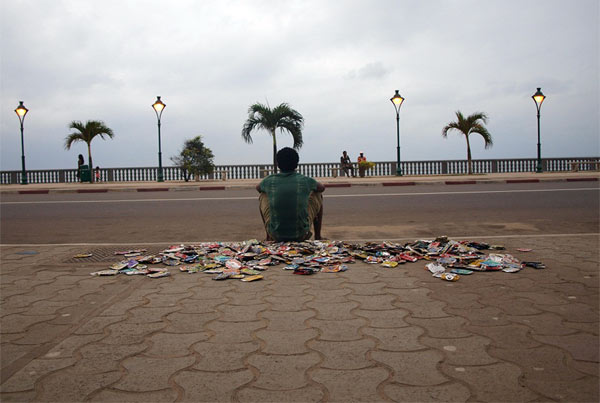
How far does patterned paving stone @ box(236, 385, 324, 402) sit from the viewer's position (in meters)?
2.21

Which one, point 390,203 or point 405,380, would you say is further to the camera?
point 390,203

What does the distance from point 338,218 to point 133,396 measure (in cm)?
758

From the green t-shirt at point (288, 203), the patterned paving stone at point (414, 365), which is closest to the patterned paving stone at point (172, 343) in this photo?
the patterned paving stone at point (414, 365)

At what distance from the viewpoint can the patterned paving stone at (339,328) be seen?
117 inches

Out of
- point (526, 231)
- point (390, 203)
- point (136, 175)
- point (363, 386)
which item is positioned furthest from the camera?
point (136, 175)

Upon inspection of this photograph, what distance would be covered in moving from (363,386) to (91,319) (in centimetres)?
206

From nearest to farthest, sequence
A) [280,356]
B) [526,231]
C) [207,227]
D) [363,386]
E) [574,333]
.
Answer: [363,386] → [280,356] → [574,333] → [526,231] → [207,227]

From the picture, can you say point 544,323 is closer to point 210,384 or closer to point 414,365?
point 414,365

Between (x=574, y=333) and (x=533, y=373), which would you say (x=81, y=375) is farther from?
(x=574, y=333)

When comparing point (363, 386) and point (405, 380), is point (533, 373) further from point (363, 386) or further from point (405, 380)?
point (363, 386)

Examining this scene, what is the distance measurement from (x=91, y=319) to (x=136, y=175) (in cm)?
3064

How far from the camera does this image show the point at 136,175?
32.4m

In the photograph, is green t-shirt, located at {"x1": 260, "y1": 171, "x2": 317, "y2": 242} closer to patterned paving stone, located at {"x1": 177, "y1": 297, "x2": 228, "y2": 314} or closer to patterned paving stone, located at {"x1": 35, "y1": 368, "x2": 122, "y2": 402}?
patterned paving stone, located at {"x1": 177, "y1": 297, "x2": 228, "y2": 314}

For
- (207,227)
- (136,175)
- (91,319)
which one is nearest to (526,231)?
(207,227)
